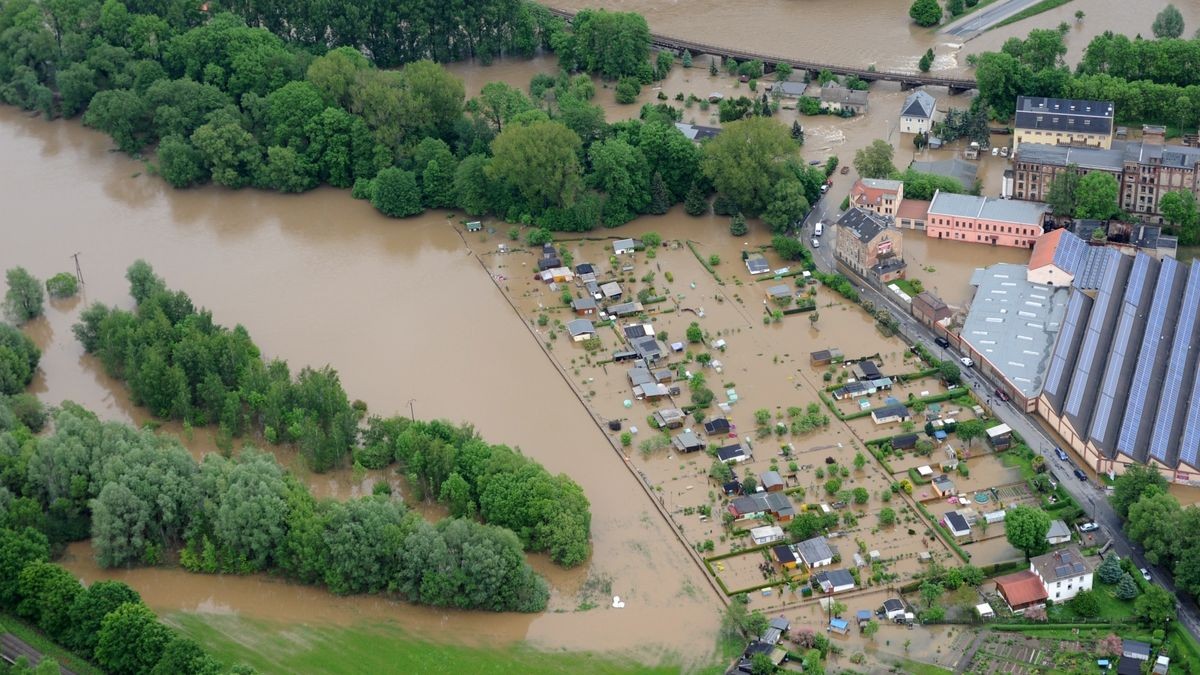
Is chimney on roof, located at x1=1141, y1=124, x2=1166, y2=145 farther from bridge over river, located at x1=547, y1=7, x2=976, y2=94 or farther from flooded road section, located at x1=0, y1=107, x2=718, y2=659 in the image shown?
flooded road section, located at x1=0, y1=107, x2=718, y2=659

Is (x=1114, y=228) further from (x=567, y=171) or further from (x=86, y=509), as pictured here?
(x=86, y=509)

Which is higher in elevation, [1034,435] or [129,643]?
[1034,435]

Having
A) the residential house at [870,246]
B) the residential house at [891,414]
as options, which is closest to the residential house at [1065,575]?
the residential house at [891,414]

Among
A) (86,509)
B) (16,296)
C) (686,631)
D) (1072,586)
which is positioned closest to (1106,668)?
(1072,586)

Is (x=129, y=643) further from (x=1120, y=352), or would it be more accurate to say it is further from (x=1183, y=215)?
(x=1183, y=215)

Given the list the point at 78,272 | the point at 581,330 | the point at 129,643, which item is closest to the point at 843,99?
the point at 581,330

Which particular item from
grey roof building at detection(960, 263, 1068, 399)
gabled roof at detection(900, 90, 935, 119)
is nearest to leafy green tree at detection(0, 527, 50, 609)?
grey roof building at detection(960, 263, 1068, 399)

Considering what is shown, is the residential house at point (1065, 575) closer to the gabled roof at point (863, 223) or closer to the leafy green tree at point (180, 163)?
the gabled roof at point (863, 223)
